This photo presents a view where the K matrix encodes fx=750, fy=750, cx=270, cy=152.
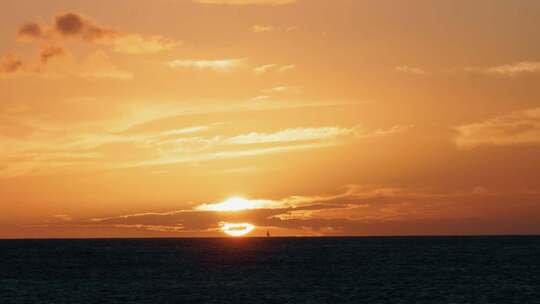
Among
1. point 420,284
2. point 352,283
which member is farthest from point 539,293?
point 352,283

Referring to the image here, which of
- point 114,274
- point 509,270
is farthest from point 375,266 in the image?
point 114,274

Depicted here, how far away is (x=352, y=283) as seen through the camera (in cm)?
11506

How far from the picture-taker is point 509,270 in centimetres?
14338

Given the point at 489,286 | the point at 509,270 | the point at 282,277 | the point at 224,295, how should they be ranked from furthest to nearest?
the point at 509,270
the point at 282,277
the point at 489,286
the point at 224,295

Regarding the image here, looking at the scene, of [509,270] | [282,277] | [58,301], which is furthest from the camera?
[509,270]

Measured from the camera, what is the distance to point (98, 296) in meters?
96.1

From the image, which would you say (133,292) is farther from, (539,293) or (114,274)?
(539,293)

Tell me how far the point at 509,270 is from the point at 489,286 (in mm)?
36611

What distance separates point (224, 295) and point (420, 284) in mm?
32937

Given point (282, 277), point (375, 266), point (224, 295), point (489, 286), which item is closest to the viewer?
point (224, 295)

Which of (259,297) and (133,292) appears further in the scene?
(133,292)

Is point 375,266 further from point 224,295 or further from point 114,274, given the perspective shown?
point 224,295

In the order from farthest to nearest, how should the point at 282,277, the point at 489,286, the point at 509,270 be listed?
the point at 509,270 < the point at 282,277 < the point at 489,286

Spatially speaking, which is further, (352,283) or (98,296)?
(352,283)
